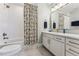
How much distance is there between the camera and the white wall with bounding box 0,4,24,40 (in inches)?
64.9

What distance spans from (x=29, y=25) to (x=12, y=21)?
53 centimetres

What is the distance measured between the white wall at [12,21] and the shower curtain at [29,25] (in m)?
0.17

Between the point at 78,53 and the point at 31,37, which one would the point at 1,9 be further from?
the point at 78,53

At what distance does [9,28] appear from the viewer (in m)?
1.72

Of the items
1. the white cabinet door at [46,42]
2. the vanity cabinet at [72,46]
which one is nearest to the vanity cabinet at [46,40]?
the white cabinet door at [46,42]

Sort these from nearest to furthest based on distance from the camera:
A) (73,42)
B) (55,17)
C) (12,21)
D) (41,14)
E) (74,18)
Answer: (73,42) → (12,21) → (74,18) → (41,14) → (55,17)

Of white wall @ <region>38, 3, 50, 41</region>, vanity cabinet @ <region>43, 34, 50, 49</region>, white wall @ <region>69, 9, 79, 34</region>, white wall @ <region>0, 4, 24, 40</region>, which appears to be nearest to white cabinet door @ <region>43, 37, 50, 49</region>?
vanity cabinet @ <region>43, 34, 50, 49</region>

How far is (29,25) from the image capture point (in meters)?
2.20

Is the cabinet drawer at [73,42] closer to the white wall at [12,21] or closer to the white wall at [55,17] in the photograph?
the white wall at [12,21]

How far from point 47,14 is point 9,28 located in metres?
1.50

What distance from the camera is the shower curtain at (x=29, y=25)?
2105 mm

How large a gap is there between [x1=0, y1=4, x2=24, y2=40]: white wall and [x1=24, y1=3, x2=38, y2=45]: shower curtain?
175 millimetres

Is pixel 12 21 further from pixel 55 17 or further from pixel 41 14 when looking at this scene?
pixel 55 17

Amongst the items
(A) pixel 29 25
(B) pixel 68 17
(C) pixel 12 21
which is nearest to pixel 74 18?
(B) pixel 68 17
